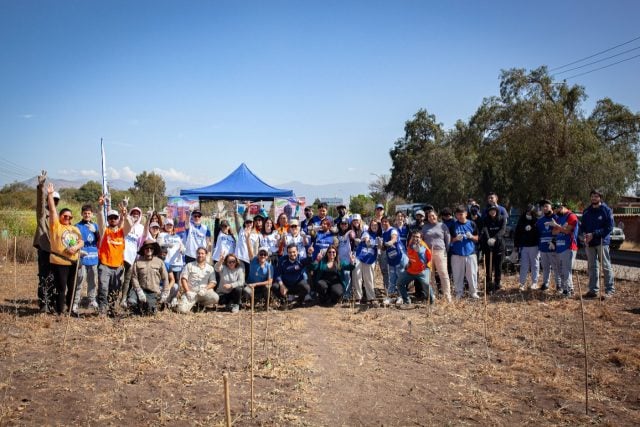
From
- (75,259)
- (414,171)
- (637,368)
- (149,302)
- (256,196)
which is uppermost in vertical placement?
(414,171)

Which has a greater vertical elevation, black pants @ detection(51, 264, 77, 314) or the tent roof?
the tent roof

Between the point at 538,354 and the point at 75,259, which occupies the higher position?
the point at 75,259

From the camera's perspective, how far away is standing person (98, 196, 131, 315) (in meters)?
7.41

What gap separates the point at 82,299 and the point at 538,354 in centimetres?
780

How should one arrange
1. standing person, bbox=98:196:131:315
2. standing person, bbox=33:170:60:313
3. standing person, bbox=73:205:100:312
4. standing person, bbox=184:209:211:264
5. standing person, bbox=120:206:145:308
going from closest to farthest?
1. standing person, bbox=33:170:60:313
2. standing person, bbox=98:196:131:315
3. standing person, bbox=73:205:100:312
4. standing person, bbox=120:206:145:308
5. standing person, bbox=184:209:211:264

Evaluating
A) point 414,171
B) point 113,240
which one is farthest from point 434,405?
point 414,171

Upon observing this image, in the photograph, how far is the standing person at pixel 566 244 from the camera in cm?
848

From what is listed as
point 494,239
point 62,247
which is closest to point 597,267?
point 494,239

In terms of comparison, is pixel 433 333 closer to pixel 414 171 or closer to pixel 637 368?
pixel 637 368

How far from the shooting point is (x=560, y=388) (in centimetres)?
459

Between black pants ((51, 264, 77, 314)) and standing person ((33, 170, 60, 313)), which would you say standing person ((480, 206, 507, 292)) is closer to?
black pants ((51, 264, 77, 314))

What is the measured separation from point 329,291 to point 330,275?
294 mm

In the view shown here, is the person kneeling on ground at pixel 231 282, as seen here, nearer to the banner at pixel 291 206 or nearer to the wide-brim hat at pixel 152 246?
the wide-brim hat at pixel 152 246

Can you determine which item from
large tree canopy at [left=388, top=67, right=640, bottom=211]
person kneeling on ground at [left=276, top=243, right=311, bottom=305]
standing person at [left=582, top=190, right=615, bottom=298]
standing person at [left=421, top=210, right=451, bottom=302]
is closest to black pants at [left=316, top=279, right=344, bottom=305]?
person kneeling on ground at [left=276, top=243, right=311, bottom=305]
